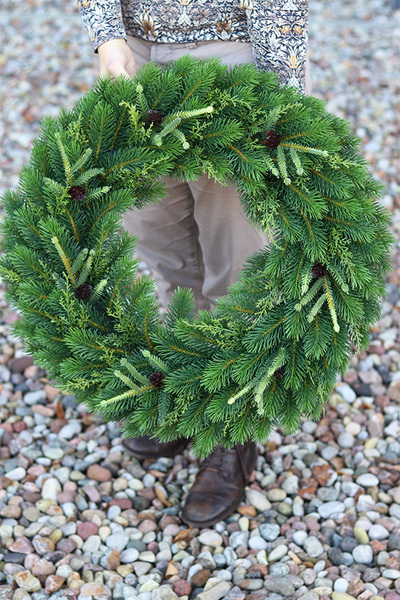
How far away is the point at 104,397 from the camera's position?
1598 mm

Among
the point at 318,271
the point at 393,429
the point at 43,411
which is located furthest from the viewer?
the point at 43,411

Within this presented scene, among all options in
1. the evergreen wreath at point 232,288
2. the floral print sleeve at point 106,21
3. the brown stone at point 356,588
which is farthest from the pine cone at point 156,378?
the floral print sleeve at point 106,21

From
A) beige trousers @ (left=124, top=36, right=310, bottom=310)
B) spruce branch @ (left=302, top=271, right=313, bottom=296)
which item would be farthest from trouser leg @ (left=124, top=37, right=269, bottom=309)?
spruce branch @ (left=302, top=271, right=313, bottom=296)

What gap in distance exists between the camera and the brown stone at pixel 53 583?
5.85 feet

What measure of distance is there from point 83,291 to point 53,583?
82 centimetres

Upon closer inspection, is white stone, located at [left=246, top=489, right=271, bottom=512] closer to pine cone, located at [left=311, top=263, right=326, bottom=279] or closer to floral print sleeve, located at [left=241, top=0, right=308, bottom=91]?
pine cone, located at [left=311, top=263, right=326, bottom=279]

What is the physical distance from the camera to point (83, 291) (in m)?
1.65

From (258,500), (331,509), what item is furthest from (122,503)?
(331,509)

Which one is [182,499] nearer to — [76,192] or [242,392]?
[242,392]

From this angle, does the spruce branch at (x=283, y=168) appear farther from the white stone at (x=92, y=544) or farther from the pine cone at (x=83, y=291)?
the white stone at (x=92, y=544)

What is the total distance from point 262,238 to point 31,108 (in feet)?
9.94

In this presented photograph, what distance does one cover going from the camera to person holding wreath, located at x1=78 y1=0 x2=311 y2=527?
1619 millimetres

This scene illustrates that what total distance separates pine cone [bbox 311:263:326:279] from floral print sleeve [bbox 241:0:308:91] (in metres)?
0.48

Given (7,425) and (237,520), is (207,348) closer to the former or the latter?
(237,520)
